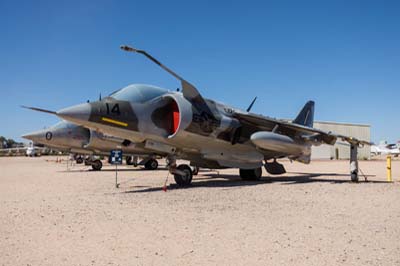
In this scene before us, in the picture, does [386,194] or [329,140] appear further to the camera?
[329,140]

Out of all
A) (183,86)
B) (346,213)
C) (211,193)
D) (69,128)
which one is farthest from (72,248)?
(69,128)

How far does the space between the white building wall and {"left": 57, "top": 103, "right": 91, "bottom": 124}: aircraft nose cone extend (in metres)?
41.5

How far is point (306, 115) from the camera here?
17953 millimetres

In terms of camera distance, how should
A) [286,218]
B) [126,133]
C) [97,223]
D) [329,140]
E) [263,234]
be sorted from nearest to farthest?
[263,234]
[97,223]
[286,218]
[126,133]
[329,140]

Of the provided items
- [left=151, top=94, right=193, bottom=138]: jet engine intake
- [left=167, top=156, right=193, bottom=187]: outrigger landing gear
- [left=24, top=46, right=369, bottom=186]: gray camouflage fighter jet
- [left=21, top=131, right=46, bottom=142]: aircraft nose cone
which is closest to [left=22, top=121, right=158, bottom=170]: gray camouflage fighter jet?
[left=21, top=131, right=46, bottom=142]: aircraft nose cone

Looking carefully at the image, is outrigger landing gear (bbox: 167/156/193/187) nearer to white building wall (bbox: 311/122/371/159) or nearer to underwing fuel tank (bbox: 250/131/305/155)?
underwing fuel tank (bbox: 250/131/305/155)

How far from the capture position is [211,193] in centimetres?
959

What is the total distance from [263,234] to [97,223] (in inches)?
104

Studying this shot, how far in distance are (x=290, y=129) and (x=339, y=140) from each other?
38678 millimetres

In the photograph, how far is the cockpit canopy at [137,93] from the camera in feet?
33.2

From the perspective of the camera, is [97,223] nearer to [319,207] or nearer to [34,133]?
[319,207]

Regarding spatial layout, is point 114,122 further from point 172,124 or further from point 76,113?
point 172,124

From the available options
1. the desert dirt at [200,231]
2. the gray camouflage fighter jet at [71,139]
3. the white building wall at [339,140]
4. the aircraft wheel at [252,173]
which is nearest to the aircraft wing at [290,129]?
the aircraft wheel at [252,173]

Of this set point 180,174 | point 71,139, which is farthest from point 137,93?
point 71,139
